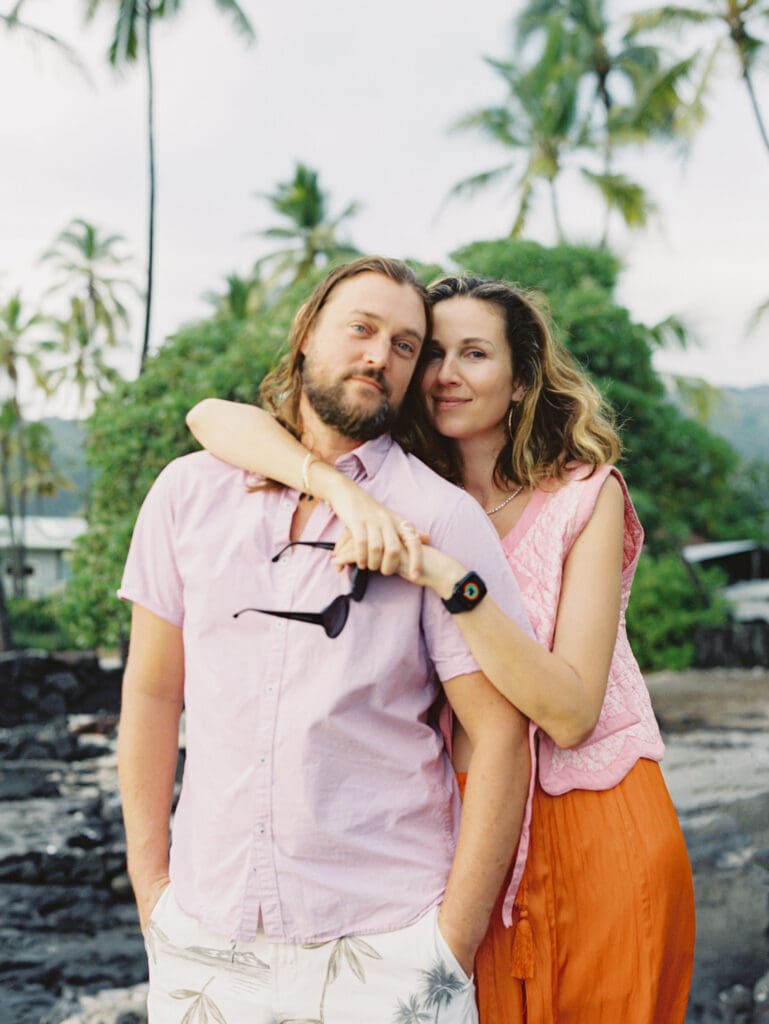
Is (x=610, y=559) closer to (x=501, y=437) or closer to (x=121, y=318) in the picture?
(x=501, y=437)

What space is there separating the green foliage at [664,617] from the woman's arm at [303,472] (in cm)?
1661

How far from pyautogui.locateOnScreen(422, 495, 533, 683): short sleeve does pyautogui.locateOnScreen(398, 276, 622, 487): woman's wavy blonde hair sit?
485 mm

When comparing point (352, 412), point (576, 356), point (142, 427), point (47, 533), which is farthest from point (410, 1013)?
point (47, 533)

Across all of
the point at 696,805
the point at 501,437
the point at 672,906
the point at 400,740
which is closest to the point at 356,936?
the point at 400,740

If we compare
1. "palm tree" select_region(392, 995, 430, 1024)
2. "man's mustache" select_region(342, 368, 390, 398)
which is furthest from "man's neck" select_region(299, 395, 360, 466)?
"palm tree" select_region(392, 995, 430, 1024)

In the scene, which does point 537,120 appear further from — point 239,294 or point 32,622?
point 32,622

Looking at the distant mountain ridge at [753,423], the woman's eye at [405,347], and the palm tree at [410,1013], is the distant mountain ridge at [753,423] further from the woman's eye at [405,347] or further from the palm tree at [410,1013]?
the palm tree at [410,1013]

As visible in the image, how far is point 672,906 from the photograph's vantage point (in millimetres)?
2371

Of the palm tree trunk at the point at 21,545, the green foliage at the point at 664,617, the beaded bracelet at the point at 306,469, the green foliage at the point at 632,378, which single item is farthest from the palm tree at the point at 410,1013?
the palm tree trunk at the point at 21,545

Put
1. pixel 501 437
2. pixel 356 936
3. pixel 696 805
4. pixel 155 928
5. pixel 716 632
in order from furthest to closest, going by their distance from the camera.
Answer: pixel 716 632, pixel 696 805, pixel 501 437, pixel 155 928, pixel 356 936

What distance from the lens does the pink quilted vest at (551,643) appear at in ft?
7.80

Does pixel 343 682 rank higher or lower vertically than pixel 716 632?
lower

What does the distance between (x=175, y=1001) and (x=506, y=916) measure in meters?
0.71

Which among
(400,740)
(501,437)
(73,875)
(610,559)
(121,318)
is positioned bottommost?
(73,875)
